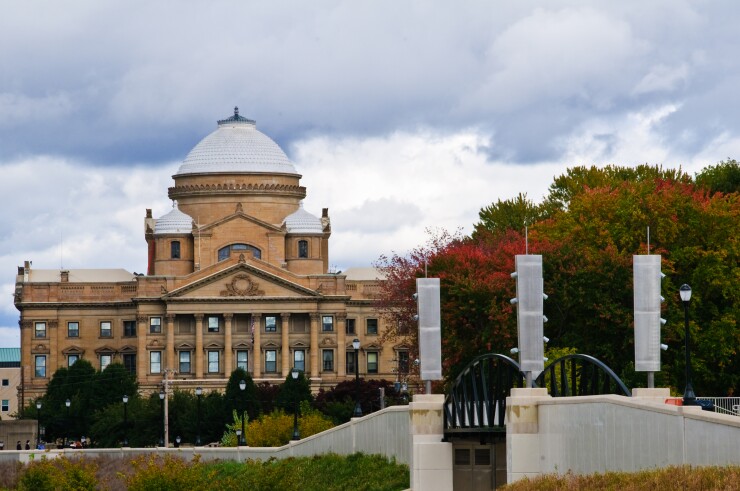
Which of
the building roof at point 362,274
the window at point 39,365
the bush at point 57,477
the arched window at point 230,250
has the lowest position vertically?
the bush at point 57,477

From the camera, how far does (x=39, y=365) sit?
544ft

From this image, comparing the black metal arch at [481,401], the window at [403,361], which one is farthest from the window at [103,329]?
the black metal arch at [481,401]

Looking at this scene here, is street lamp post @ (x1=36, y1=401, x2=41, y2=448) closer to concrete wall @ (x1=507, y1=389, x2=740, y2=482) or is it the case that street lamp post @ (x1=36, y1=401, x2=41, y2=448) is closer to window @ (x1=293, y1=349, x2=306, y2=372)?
window @ (x1=293, y1=349, x2=306, y2=372)

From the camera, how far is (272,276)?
529 feet

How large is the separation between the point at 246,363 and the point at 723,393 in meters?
80.4

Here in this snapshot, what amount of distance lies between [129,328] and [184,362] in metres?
7.29

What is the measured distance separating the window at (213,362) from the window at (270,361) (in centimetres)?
371

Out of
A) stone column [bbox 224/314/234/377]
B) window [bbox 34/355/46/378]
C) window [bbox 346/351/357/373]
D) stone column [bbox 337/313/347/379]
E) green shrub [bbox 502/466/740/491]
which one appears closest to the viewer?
green shrub [bbox 502/466/740/491]

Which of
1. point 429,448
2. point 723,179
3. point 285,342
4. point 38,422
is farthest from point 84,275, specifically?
point 429,448

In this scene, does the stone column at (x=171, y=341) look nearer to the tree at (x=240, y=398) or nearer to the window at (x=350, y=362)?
the window at (x=350, y=362)

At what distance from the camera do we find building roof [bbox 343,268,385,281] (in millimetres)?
168750

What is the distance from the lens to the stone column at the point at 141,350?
16200cm

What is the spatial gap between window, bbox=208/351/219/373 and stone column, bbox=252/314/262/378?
2.75 metres

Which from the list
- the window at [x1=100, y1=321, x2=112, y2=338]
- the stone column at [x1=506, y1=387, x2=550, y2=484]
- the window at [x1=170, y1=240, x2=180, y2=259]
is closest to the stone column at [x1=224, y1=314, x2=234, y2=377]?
the window at [x1=170, y1=240, x2=180, y2=259]
